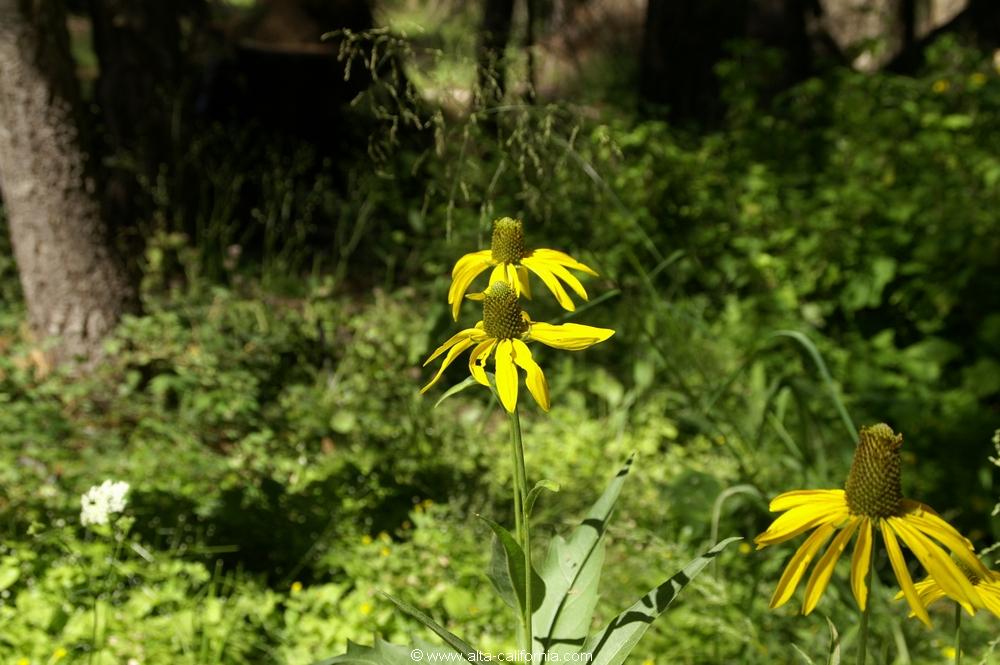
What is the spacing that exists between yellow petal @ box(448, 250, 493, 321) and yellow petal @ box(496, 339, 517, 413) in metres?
0.17

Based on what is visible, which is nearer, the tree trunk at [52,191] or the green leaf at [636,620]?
the green leaf at [636,620]

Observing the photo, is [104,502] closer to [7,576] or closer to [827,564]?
[7,576]

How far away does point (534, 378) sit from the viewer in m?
1.43

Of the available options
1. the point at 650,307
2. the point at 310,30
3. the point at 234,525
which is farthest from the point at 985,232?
the point at 310,30

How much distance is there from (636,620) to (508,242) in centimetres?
68

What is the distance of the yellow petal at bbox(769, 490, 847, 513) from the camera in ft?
4.33

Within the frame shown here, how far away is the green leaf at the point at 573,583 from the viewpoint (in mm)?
1699

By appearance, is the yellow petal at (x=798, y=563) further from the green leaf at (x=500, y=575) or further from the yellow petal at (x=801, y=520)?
the green leaf at (x=500, y=575)

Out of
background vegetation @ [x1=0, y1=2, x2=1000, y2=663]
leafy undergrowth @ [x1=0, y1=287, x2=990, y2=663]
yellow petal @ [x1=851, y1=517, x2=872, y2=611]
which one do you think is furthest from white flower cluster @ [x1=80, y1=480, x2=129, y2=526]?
yellow petal @ [x1=851, y1=517, x2=872, y2=611]

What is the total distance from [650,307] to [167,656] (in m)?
2.43

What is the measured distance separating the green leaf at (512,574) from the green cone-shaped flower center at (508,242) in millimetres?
485

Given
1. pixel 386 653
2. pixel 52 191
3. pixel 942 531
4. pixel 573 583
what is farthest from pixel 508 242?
pixel 52 191

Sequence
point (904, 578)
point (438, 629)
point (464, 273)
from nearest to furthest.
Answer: point (904, 578)
point (438, 629)
point (464, 273)

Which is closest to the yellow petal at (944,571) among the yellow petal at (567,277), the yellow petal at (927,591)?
the yellow petal at (927,591)
